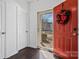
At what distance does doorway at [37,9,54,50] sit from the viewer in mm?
6351

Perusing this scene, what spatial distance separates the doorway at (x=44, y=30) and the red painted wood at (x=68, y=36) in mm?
1209

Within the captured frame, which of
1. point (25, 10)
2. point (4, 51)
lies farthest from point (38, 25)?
point (4, 51)

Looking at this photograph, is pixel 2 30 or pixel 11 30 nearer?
pixel 2 30

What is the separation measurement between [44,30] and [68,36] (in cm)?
264

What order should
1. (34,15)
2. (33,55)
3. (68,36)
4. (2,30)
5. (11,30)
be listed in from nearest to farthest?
(68,36) < (2,30) < (11,30) < (33,55) < (34,15)

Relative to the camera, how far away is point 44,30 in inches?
262

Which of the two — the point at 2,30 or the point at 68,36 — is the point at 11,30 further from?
the point at 68,36

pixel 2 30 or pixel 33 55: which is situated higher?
pixel 2 30

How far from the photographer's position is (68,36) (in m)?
4.12

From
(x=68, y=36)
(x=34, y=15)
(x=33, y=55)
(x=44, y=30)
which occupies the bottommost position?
(x=33, y=55)

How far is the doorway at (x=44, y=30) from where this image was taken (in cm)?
635

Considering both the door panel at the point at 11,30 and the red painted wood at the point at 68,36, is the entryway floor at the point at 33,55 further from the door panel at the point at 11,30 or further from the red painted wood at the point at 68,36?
the red painted wood at the point at 68,36

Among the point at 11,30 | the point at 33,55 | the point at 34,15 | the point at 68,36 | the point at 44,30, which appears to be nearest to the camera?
the point at 68,36

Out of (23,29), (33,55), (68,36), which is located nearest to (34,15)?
(23,29)
